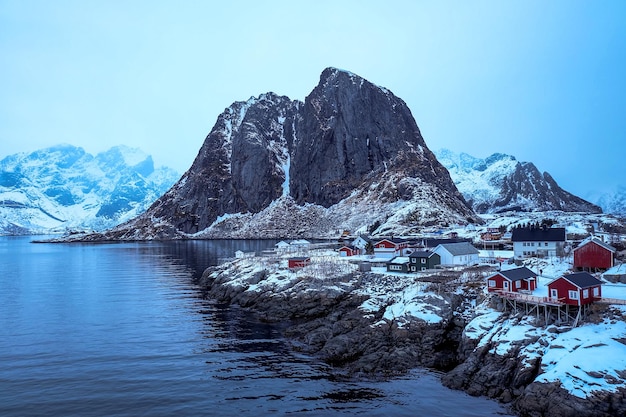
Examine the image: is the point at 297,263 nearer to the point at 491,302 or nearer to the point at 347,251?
the point at 347,251

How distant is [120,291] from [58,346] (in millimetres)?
32467

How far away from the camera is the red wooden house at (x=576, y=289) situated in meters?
36.6

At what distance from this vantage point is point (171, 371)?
121 feet

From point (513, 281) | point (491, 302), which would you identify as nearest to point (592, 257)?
point (513, 281)

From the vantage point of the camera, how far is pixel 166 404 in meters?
30.6

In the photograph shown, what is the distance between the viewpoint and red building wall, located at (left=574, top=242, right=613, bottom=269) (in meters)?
49.4

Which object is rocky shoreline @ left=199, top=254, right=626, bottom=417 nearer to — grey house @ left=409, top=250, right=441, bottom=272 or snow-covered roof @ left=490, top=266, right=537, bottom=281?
snow-covered roof @ left=490, top=266, right=537, bottom=281

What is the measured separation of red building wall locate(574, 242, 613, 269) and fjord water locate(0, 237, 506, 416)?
26.8 m

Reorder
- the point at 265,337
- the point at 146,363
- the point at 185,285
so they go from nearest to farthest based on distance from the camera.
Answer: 1. the point at 146,363
2. the point at 265,337
3. the point at 185,285

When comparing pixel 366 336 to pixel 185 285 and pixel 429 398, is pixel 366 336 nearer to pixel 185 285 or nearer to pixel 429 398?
pixel 429 398

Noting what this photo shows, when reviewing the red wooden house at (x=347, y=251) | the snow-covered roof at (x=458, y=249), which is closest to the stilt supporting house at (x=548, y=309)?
the snow-covered roof at (x=458, y=249)

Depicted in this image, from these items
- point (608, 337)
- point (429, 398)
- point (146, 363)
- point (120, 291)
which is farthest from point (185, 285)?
point (608, 337)

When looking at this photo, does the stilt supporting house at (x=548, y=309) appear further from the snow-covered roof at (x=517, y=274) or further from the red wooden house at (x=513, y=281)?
the snow-covered roof at (x=517, y=274)

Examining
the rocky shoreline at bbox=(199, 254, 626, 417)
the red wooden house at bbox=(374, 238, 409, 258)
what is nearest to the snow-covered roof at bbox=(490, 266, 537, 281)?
the rocky shoreline at bbox=(199, 254, 626, 417)
